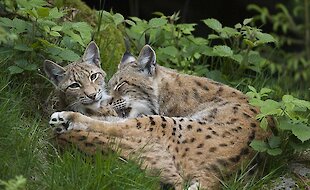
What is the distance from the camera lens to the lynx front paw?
21.3 feet

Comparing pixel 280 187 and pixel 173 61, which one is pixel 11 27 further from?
pixel 280 187

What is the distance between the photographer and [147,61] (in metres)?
7.55

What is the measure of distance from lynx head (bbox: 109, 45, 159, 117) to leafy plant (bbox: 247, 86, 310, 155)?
1.00 m

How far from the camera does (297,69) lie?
11.7m

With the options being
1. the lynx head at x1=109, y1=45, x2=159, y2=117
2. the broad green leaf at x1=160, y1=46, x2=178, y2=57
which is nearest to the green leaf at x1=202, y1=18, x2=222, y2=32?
the broad green leaf at x1=160, y1=46, x2=178, y2=57

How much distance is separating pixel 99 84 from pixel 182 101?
75cm

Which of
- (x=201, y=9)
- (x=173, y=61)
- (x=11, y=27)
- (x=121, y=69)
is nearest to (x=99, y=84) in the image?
(x=121, y=69)

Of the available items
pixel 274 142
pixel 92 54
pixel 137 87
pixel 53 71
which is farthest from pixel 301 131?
pixel 53 71

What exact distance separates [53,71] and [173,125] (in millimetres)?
1252

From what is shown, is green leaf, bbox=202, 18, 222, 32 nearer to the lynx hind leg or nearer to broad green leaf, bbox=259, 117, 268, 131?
broad green leaf, bbox=259, 117, 268, 131

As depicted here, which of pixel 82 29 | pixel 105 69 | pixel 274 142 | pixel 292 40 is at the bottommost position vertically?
pixel 292 40

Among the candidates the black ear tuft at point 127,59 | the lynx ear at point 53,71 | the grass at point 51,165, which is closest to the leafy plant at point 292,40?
the black ear tuft at point 127,59

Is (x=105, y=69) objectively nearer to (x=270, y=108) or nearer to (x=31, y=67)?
(x=31, y=67)

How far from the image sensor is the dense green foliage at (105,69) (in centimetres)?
591
